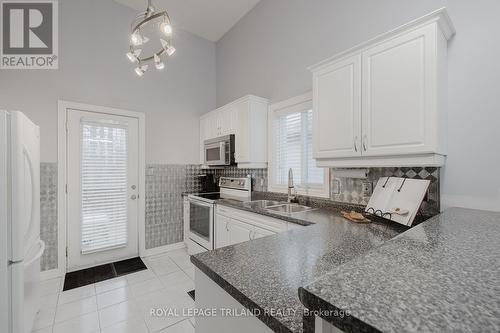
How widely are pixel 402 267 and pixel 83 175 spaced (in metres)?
3.45

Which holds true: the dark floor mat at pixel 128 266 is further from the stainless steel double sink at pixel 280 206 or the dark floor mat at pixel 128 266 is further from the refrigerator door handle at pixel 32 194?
the stainless steel double sink at pixel 280 206

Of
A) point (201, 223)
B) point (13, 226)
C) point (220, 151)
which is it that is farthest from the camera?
point (220, 151)

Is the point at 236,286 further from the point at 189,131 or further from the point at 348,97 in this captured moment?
the point at 189,131

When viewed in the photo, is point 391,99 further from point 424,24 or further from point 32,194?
point 32,194

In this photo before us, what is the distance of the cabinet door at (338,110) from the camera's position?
1.74m

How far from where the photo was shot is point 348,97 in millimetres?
1785

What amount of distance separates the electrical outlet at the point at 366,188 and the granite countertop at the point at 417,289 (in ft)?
3.83

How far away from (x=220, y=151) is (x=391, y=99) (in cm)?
224

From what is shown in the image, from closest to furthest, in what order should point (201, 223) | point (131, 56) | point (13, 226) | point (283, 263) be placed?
point (283, 263) < point (13, 226) < point (131, 56) < point (201, 223)

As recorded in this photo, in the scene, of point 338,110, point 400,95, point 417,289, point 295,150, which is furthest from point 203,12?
point 417,289

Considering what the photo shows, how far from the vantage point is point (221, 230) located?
2.71m

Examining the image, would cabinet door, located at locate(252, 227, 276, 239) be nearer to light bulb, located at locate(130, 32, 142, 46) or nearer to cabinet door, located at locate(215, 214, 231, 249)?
cabinet door, located at locate(215, 214, 231, 249)

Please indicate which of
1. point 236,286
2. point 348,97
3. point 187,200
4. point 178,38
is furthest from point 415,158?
point 178,38

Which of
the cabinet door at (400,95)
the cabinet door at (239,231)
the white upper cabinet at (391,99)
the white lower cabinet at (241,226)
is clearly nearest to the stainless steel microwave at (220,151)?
the white lower cabinet at (241,226)
